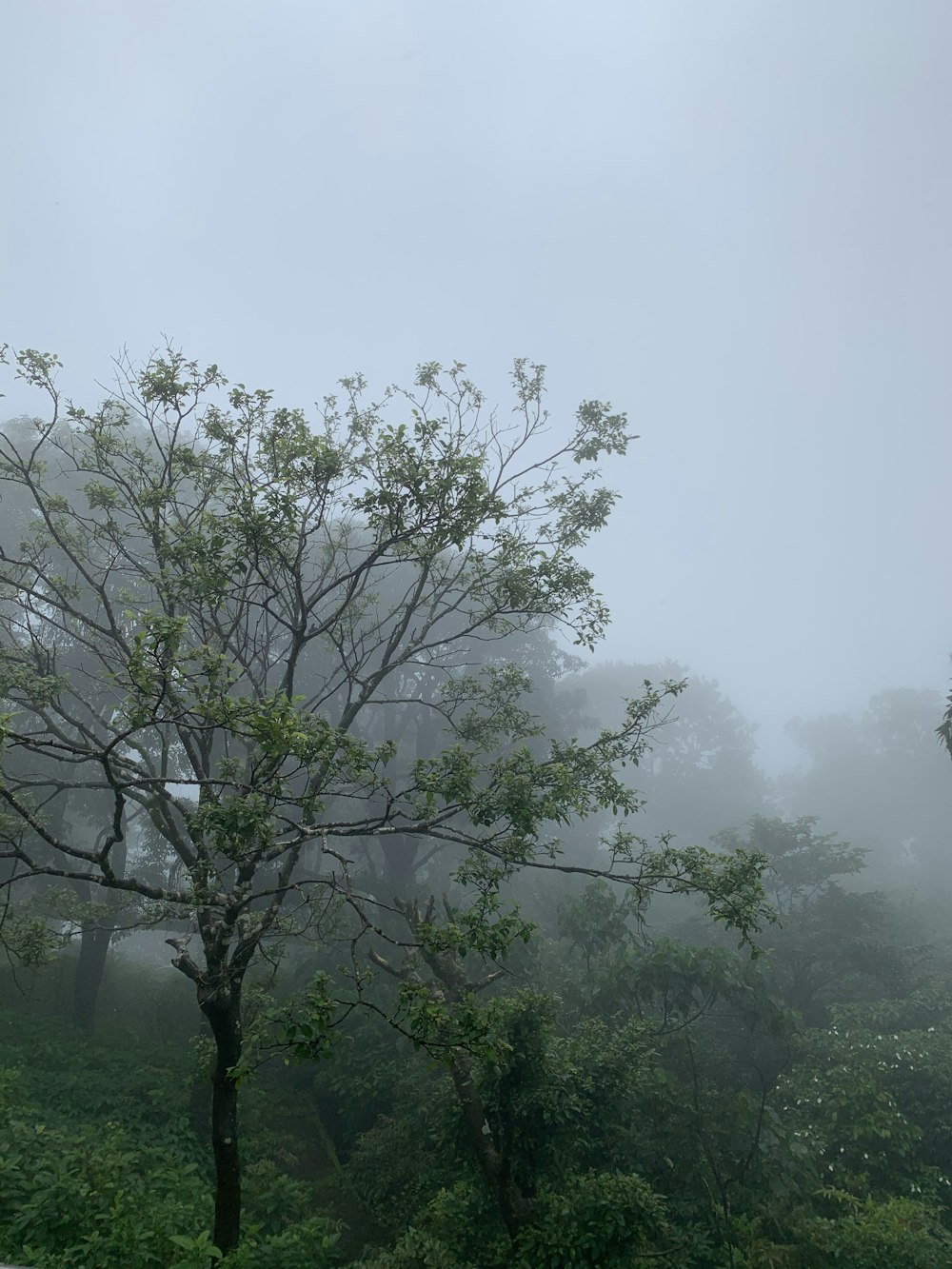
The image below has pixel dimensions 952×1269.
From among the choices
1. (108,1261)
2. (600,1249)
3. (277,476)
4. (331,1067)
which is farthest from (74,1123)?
(277,476)

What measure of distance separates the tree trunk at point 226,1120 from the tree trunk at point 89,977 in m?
12.2

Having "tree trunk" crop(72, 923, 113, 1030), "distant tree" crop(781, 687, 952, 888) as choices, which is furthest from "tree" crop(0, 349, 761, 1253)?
"distant tree" crop(781, 687, 952, 888)

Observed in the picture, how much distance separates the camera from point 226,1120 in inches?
299

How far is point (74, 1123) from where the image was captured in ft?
39.6

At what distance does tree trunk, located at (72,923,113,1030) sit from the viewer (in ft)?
59.3

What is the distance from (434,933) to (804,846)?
80.2 feet

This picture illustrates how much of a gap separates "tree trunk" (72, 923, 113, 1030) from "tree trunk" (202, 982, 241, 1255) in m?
12.2

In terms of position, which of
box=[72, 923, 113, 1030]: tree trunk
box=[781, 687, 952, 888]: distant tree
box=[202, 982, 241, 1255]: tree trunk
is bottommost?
box=[202, 982, 241, 1255]: tree trunk

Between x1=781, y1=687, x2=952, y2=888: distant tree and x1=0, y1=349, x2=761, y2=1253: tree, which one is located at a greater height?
x1=781, y1=687, x2=952, y2=888: distant tree

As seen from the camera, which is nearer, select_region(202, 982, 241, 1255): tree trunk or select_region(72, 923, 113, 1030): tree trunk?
select_region(202, 982, 241, 1255): tree trunk

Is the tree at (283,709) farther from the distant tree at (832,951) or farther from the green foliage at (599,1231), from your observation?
the distant tree at (832,951)

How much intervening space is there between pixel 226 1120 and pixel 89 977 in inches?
519

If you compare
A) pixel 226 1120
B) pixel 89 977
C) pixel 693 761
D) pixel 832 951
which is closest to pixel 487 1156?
Result: pixel 226 1120

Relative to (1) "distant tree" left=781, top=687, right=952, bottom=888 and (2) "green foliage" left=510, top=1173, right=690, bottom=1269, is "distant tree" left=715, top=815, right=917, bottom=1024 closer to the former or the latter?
(2) "green foliage" left=510, top=1173, right=690, bottom=1269
